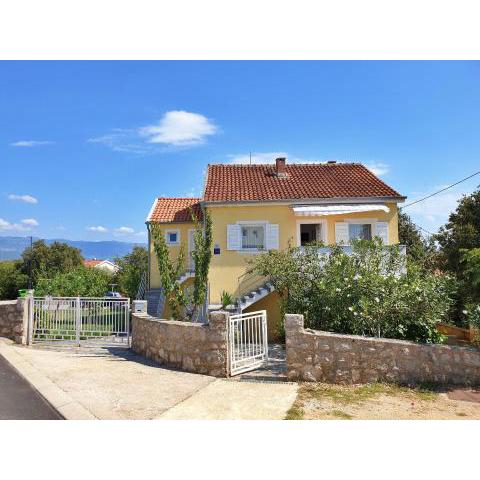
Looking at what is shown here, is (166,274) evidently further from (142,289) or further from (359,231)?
(142,289)

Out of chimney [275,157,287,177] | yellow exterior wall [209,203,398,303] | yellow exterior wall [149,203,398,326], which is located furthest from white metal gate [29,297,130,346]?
chimney [275,157,287,177]

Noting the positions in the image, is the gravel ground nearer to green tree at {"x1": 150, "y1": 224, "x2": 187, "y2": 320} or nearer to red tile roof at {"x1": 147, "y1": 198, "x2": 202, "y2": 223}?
green tree at {"x1": 150, "y1": 224, "x2": 187, "y2": 320}

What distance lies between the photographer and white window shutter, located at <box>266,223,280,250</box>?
18484 millimetres

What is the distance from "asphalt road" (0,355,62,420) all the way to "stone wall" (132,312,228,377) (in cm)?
339

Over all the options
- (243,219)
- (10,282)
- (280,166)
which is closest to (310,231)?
(280,166)

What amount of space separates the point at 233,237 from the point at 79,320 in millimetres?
7524

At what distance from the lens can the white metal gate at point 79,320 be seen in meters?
13.7

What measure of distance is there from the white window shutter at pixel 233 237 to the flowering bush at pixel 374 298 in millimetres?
6062

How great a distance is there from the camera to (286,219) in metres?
18.7

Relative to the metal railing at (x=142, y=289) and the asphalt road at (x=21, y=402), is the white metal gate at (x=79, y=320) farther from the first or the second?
the metal railing at (x=142, y=289)

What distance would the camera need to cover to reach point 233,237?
18.5 meters

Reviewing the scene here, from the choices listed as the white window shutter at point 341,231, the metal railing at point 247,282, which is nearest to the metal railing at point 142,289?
the metal railing at point 247,282

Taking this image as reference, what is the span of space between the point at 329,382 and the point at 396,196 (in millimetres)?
11645

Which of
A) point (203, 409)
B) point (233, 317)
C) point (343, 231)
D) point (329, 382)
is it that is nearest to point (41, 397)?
point (203, 409)
